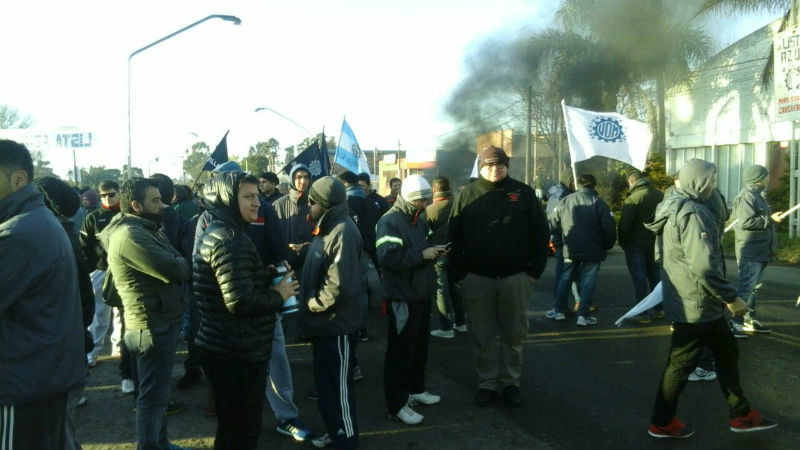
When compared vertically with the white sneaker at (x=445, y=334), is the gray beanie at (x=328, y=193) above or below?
above

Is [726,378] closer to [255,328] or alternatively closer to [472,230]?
[472,230]

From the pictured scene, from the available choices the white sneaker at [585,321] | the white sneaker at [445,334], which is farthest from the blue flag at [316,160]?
the white sneaker at [585,321]

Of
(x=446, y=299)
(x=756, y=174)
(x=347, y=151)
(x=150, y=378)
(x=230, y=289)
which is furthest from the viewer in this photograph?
(x=347, y=151)

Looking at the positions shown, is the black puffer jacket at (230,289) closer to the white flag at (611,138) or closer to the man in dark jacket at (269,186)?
the man in dark jacket at (269,186)

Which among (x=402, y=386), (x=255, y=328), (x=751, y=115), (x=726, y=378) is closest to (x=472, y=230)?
(x=402, y=386)

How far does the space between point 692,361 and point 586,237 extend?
4084mm

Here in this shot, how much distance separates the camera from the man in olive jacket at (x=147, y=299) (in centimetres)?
427

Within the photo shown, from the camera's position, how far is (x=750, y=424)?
15.9 feet

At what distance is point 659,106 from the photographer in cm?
2573

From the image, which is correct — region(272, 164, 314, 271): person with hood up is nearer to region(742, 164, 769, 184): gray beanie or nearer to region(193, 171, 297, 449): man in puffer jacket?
region(193, 171, 297, 449): man in puffer jacket

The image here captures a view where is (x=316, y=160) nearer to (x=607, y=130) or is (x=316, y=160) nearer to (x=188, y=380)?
(x=607, y=130)

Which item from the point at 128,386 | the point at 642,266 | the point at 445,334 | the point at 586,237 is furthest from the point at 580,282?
the point at 128,386

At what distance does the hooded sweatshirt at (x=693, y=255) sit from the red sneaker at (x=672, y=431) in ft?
2.31

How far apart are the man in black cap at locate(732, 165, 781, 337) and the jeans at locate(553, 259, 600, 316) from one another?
1606 mm
